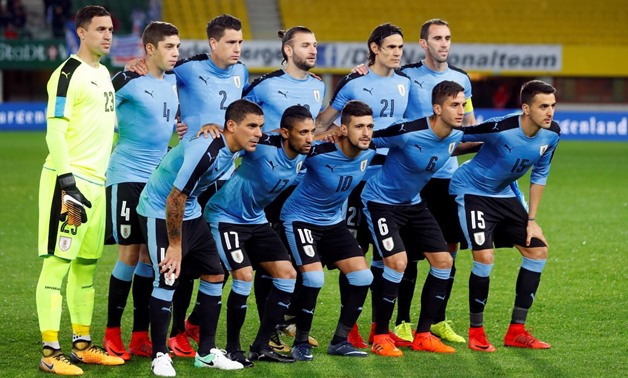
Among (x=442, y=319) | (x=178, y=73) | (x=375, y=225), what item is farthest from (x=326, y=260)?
(x=178, y=73)

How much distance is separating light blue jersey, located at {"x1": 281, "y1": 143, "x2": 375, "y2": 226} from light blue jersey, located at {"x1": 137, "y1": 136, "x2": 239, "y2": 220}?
2.54 ft

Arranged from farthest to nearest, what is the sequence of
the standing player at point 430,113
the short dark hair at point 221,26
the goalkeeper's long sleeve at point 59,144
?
the standing player at point 430,113, the short dark hair at point 221,26, the goalkeeper's long sleeve at point 59,144

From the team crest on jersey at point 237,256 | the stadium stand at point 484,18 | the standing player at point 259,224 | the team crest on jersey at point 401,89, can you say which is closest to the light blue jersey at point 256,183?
the standing player at point 259,224

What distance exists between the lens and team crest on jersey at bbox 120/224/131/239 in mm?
7660

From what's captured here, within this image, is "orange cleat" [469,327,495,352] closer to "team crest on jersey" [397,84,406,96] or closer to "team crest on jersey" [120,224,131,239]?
"team crest on jersey" [397,84,406,96]

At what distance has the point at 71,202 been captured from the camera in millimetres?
6891

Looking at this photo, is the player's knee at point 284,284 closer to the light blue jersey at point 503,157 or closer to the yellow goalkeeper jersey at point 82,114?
the yellow goalkeeper jersey at point 82,114

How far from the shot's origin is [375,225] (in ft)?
26.9

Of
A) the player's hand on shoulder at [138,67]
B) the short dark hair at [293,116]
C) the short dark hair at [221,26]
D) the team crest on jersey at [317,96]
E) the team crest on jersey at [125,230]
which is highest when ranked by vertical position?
the short dark hair at [221,26]

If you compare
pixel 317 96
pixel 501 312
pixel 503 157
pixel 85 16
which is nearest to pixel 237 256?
pixel 317 96

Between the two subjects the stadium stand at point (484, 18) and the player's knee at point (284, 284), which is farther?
the stadium stand at point (484, 18)

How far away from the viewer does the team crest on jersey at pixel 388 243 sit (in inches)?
318

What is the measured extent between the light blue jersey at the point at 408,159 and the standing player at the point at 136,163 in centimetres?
170

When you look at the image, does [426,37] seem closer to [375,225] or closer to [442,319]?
[375,225]
